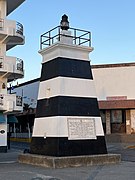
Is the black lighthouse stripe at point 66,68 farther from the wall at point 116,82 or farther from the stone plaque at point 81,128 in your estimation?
the wall at point 116,82

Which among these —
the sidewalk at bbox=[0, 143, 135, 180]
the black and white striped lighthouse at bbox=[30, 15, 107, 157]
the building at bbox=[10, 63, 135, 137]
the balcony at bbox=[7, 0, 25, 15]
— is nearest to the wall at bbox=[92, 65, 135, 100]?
the building at bbox=[10, 63, 135, 137]

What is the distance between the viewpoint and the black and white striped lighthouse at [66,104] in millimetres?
17125

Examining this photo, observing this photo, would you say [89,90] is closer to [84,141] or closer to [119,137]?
[84,141]

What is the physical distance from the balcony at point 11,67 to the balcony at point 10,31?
65.0 inches

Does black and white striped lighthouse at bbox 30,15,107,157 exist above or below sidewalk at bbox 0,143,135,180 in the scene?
above

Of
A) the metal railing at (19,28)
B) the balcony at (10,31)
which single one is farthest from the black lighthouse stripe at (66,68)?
the metal railing at (19,28)

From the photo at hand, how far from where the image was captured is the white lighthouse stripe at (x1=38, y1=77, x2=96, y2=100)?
1753cm

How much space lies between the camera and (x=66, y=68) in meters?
17.9

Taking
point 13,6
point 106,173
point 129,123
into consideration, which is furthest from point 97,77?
point 106,173

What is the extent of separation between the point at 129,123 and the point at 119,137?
4.65 metres

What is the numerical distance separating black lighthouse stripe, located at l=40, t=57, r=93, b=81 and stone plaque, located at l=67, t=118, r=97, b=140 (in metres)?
2.34

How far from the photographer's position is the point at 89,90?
18438 mm

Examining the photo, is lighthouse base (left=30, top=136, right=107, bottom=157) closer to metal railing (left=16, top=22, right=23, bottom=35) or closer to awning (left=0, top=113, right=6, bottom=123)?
awning (left=0, top=113, right=6, bottom=123)

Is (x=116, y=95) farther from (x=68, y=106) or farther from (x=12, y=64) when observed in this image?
(x=68, y=106)
